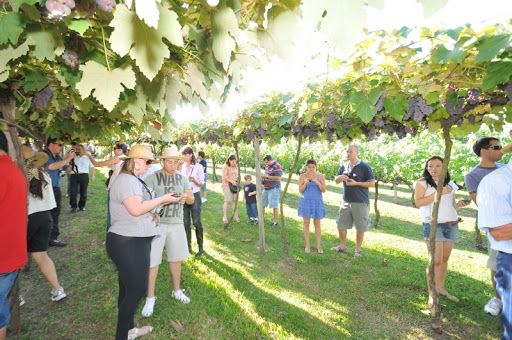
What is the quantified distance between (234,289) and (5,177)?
333cm

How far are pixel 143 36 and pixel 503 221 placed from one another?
2.90 meters

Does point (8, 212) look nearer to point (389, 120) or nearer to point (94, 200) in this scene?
point (389, 120)

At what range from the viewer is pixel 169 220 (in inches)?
153

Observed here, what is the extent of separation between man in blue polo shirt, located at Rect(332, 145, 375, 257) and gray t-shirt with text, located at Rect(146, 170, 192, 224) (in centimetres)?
352

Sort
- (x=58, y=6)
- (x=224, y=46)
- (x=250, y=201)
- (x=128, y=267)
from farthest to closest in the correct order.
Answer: (x=250, y=201) < (x=128, y=267) < (x=224, y=46) < (x=58, y=6)

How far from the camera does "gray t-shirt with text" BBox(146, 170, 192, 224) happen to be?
3.85 meters

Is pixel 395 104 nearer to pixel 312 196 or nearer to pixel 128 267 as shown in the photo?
pixel 128 267

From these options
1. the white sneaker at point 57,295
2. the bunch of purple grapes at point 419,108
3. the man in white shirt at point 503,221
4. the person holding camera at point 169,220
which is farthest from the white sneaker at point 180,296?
the bunch of purple grapes at point 419,108

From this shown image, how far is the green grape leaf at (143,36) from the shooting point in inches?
30.2

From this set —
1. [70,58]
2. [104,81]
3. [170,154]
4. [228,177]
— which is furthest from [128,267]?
[228,177]

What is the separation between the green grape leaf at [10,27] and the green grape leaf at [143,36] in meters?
0.45

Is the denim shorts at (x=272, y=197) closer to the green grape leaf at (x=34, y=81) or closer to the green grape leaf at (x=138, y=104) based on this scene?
the green grape leaf at (x=34, y=81)

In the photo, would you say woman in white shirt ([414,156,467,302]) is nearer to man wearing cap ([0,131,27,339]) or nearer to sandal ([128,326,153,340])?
sandal ([128,326,153,340])

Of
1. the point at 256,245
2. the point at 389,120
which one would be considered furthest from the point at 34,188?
the point at 389,120
